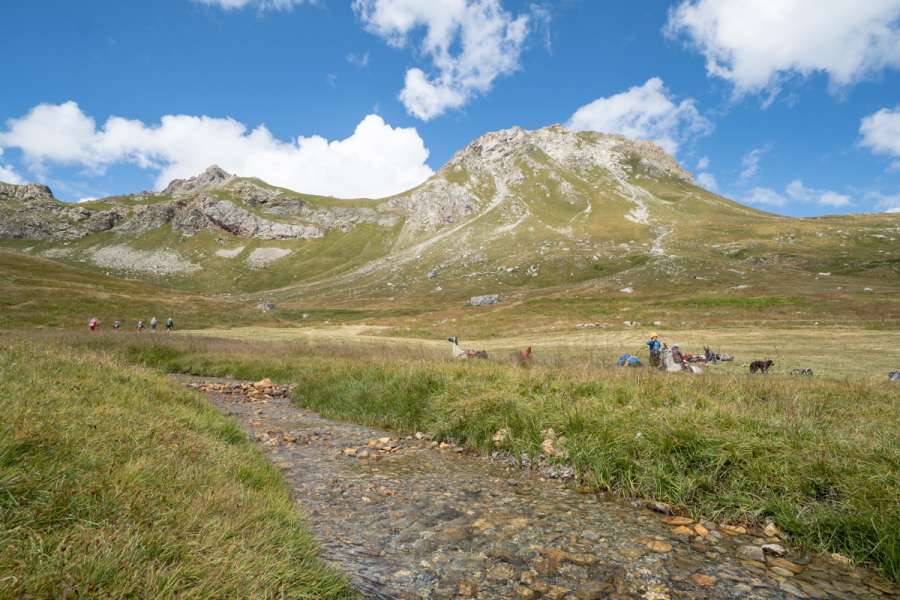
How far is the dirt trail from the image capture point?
5371mm

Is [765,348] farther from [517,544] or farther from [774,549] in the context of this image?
[517,544]

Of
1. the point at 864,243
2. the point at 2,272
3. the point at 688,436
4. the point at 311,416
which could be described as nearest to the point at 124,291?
the point at 2,272

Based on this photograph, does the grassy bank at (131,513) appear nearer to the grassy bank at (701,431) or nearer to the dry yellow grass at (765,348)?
the grassy bank at (701,431)

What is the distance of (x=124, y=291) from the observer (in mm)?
80562

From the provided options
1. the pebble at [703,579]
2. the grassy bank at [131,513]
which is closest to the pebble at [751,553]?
the pebble at [703,579]

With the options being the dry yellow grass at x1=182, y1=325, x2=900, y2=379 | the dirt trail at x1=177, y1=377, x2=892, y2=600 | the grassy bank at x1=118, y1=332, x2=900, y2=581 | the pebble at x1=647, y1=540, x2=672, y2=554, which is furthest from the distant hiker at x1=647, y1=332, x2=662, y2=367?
the pebble at x1=647, y1=540, x2=672, y2=554

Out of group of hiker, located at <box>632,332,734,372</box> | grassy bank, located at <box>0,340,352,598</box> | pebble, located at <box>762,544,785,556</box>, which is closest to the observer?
grassy bank, located at <box>0,340,352,598</box>

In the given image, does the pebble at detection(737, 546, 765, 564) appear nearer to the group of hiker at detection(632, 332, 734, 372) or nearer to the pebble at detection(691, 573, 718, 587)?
the pebble at detection(691, 573, 718, 587)

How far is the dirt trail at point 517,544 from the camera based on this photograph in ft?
17.6

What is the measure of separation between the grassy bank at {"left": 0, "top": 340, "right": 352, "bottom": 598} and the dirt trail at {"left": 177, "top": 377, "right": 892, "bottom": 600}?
1098 millimetres

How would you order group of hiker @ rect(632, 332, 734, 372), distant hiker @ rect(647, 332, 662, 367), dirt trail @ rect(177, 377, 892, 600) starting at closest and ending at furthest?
dirt trail @ rect(177, 377, 892, 600), group of hiker @ rect(632, 332, 734, 372), distant hiker @ rect(647, 332, 662, 367)

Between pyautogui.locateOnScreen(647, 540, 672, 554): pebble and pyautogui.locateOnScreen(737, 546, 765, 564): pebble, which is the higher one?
pyautogui.locateOnScreen(737, 546, 765, 564): pebble

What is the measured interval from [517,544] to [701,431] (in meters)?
4.37

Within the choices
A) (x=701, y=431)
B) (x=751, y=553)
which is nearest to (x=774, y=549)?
(x=751, y=553)
